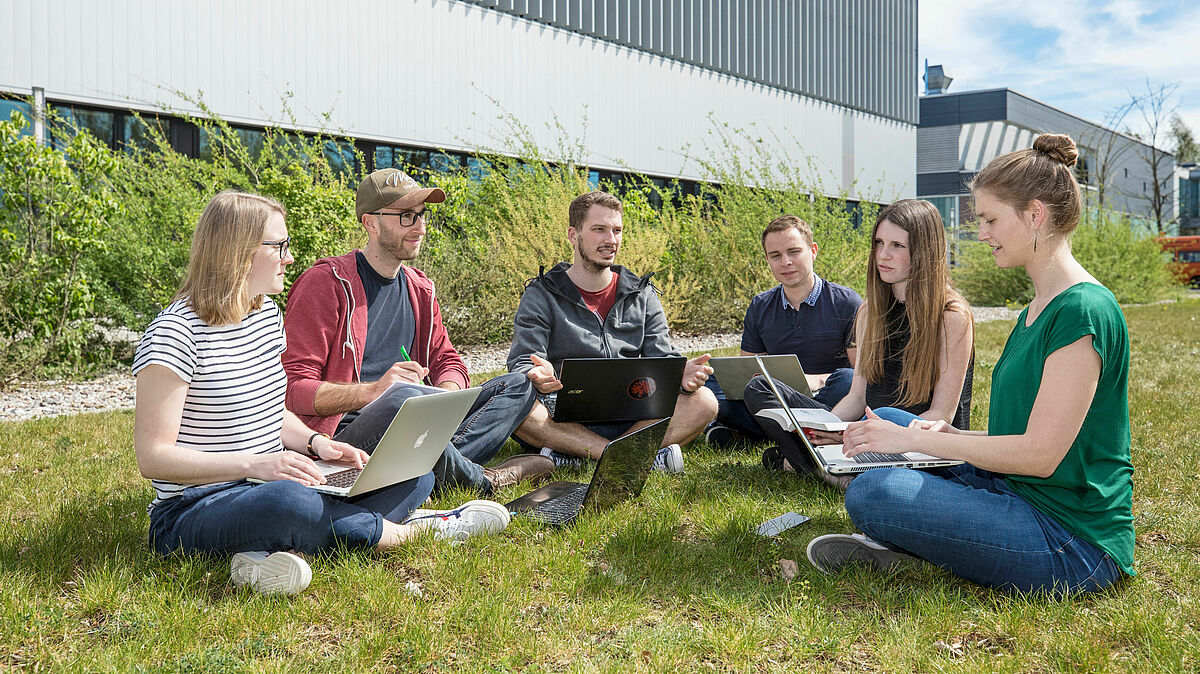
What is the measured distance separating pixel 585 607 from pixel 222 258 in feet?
5.48

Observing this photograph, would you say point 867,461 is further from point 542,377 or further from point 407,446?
point 542,377

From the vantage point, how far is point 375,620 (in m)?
2.75

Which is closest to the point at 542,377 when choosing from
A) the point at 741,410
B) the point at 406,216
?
the point at 406,216

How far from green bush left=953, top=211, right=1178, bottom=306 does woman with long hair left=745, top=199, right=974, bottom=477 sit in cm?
1692

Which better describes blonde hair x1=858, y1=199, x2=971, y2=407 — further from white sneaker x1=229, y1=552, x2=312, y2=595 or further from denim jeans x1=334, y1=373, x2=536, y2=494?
white sneaker x1=229, y1=552, x2=312, y2=595

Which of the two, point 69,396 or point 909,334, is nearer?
point 909,334

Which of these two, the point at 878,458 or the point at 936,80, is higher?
the point at 936,80

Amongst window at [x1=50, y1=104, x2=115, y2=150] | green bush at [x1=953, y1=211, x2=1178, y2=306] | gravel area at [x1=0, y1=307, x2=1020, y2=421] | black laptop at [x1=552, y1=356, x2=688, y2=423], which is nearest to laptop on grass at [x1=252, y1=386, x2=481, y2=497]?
black laptop at [x1=552, y1=356, x2=688, y2=423]

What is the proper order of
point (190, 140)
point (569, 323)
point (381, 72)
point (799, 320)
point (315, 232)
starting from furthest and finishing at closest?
point (381, 72) < point (190, 140) < point (315, 232) < point (799, 320) < point (569, 323)

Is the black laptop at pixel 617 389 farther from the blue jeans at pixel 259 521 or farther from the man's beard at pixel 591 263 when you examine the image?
the blue jeans at pixel 259 521

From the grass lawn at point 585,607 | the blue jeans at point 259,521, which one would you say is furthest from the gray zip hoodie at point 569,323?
the blue jeans at point 259,521

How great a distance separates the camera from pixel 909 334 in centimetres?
412

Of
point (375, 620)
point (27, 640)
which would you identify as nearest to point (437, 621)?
point (375, 620)

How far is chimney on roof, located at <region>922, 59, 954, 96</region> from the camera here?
139 feet
